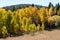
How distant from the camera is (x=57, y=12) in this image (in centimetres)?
7912

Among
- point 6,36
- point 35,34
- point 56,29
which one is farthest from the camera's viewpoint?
point 56,29

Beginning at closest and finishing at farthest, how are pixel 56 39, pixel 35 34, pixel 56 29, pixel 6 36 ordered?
pixel 56 39 < pixel 6 36 < pixel 35 34 < pixel 56 29

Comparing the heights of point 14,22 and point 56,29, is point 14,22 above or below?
above

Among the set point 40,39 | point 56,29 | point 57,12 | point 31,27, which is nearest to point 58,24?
point 56,29

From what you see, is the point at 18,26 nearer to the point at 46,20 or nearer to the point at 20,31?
the point at 20,31

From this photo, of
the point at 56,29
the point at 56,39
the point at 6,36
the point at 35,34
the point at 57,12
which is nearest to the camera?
the point at 56,39

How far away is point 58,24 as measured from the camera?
221 feet

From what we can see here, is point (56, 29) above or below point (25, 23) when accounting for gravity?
below

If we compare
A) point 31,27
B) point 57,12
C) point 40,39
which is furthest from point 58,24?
point 40,39

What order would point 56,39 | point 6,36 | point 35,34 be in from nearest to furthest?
1. point 56,39
2. point 6,36
3. point 35,34

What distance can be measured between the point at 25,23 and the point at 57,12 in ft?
92.7

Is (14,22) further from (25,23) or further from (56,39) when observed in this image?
(56,39)

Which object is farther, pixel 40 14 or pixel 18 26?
pixel 40 14

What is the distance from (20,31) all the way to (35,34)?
14.4 feet
